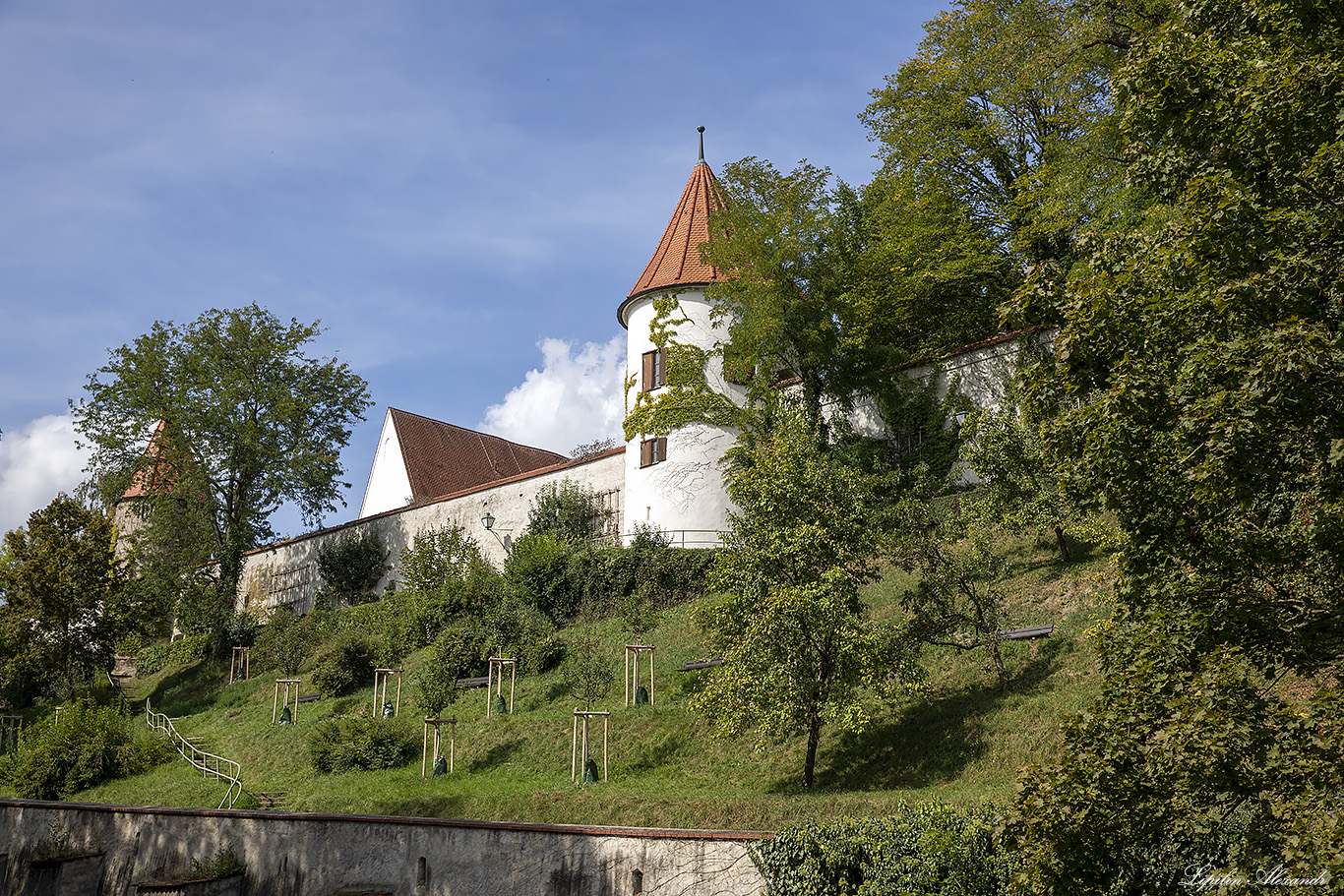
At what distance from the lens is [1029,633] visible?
16.1m

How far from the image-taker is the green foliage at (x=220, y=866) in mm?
14156

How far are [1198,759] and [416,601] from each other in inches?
1030

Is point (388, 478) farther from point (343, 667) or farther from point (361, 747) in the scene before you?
point (361, 747)

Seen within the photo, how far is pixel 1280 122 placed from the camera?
23.5 ft

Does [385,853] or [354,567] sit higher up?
[354,567]

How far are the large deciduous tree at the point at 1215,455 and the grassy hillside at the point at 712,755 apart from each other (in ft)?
9.30

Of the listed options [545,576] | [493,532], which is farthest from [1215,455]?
[493,532]

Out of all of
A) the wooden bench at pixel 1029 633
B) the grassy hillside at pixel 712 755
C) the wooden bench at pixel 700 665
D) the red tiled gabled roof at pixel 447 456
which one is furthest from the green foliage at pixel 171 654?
the wooden bench at pixel 1029 633

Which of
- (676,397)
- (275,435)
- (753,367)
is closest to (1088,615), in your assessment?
(753,367)

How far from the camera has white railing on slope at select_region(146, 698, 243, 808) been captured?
1912cm

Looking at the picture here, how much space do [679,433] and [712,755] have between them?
14.1m

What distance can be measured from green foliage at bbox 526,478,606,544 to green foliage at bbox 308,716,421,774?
1180 centimetres

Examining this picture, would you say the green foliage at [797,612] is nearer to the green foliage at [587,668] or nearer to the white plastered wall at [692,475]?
the green foliage at [587,668]

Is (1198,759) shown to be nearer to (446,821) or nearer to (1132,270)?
(1132,270)
